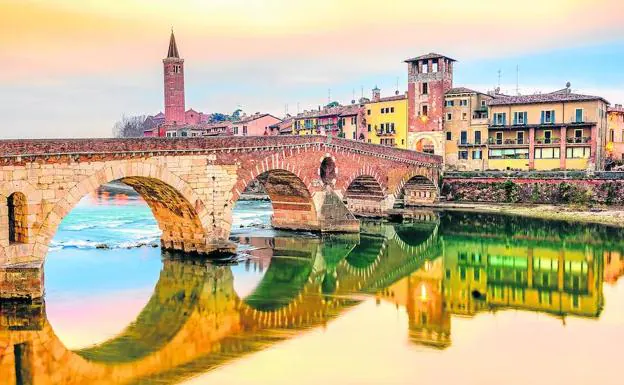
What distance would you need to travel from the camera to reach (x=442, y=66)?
5394 centimetres

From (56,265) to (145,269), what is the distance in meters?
3.90

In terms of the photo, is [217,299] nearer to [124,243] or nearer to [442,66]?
[124,243]

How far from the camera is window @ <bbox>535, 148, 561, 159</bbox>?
49562 millimetres

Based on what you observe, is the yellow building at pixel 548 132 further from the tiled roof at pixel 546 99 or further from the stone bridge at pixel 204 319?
the stone bridge at pixel 204 319

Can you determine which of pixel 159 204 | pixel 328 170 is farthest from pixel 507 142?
pixel 159 204

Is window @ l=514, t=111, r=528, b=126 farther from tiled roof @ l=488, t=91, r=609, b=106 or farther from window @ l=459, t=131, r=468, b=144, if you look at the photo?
window @ l=459, t=131, r=468, b=144

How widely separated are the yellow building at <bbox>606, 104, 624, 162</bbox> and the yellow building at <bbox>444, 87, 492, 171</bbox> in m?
10.4

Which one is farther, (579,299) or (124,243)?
(124,243)

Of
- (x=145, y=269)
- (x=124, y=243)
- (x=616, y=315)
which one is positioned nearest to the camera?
(x=616, y=315)

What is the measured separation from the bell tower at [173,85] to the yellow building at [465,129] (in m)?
41.5

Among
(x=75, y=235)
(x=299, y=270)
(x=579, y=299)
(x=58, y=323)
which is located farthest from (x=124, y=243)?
(x=579, y=299)

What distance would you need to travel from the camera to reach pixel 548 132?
49656 mm

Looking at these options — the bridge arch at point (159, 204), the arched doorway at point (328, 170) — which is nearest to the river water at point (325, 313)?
the bridge arch at point (159, 204)

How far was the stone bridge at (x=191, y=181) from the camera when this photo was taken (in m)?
19.8
